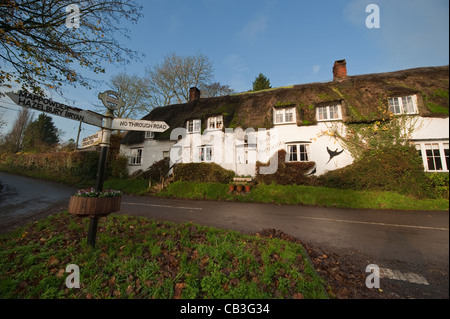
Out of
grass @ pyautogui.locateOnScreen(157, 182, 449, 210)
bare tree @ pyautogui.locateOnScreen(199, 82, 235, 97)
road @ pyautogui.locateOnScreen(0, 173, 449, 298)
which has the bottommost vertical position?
road @ pyautogui.locateOnScreen(0, 173, 449, 298)

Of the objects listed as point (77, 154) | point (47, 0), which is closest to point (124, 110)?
point (77, 154)

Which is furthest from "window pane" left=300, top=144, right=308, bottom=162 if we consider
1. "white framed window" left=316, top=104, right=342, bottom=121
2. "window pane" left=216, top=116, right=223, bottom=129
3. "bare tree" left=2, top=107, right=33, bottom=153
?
"bare tree" left=2, top=107, right=33, bottom=153

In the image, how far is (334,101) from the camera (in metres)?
13.6

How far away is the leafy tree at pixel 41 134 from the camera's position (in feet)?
101

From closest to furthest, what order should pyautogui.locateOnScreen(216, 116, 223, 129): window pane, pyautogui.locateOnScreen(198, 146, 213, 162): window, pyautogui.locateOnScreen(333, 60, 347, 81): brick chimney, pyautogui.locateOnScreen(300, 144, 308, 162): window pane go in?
pyautogui.locateOnScreen(300, 144, 308, 162): window pane < pyautogui.locateOnScreen(333, 60, 347, 81): brick chimney < pyautogui.locateOnScreen(198, 146, 213, 162): window < pyautogui.locateOnScreen(216, 116, 223, 129): window pane

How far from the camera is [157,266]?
323 centimetres

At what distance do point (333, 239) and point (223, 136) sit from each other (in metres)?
12.1

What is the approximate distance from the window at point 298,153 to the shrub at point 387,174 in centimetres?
207

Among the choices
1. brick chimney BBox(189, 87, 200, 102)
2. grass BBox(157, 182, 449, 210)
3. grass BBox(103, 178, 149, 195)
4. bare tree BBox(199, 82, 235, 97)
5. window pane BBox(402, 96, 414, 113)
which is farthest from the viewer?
bare tree BBox(199, 82, 235, 97)

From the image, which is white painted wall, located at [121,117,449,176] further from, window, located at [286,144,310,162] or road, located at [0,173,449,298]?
road, located at [0,173,449,298]

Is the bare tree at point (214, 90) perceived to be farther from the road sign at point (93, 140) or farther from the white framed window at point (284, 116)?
the road sign at point (93, 140)

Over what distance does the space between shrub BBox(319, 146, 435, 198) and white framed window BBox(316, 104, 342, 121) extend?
3592 mm

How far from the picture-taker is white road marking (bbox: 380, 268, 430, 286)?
3.05 m
